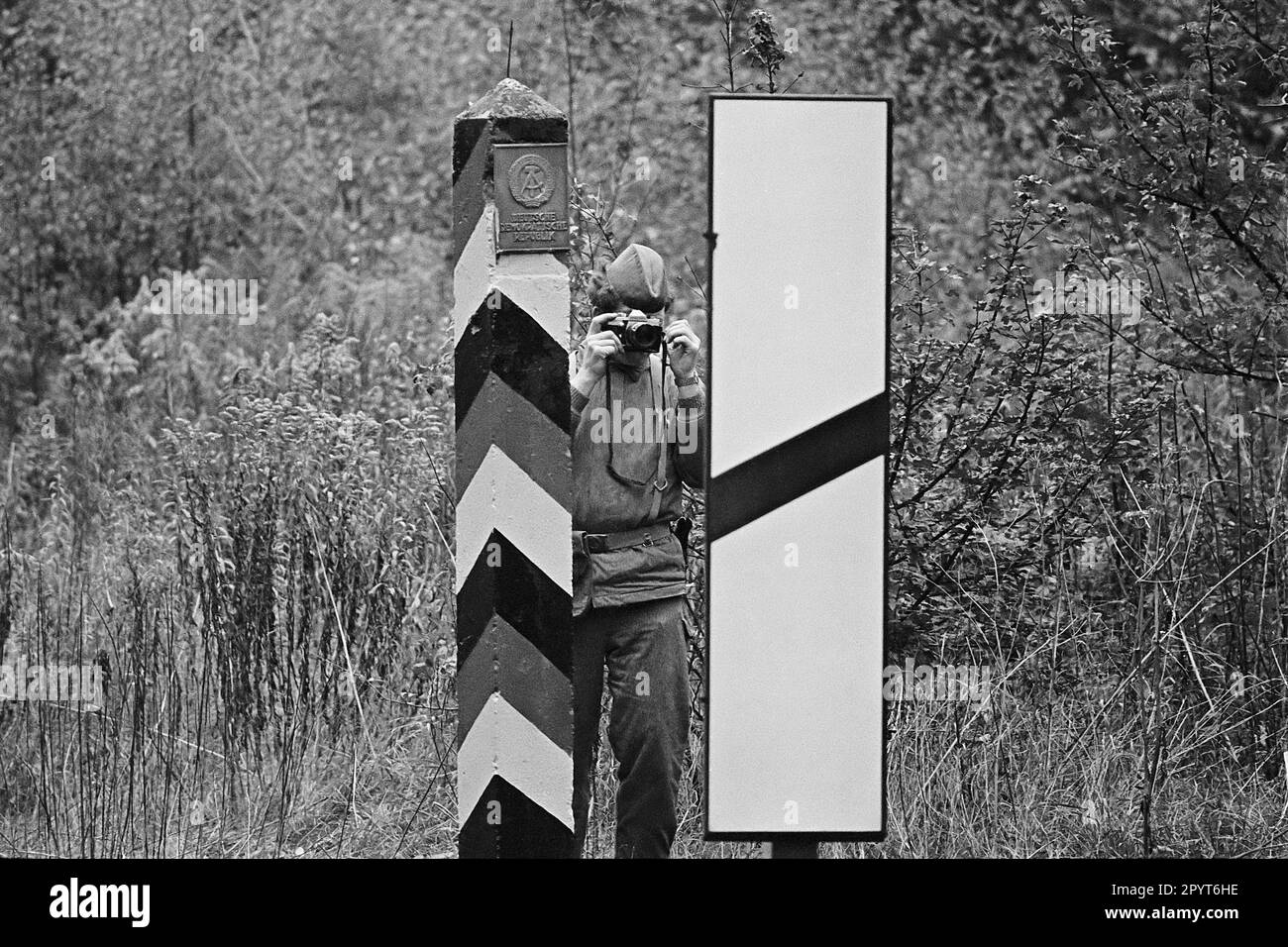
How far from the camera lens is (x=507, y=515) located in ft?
11.9

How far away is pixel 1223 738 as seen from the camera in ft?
17.6

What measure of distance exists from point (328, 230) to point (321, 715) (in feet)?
19.4

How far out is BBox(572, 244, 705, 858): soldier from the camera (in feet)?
14.0

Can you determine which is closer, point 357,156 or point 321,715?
point 321,715

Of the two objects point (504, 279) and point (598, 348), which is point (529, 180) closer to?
point (504, 279)

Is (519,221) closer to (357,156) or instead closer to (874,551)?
(874,551)

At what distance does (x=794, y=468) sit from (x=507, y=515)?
0.75 m

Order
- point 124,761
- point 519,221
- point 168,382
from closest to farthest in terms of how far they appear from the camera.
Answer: point 519,221 → point 124,761 → point 168,382

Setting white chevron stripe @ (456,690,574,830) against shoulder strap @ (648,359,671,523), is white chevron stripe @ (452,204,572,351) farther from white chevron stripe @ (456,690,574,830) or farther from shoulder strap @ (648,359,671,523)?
white chevron stripe @ (456,690,574,830)

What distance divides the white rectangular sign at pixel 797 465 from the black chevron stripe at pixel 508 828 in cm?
57

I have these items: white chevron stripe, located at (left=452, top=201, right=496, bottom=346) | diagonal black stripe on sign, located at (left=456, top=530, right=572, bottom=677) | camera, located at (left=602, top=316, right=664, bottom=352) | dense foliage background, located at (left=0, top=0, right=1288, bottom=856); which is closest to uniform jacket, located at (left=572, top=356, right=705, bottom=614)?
camera, located at (left=602, top=316, right=664, bottom=352)

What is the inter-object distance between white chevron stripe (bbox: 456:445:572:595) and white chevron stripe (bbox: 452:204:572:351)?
316mm
